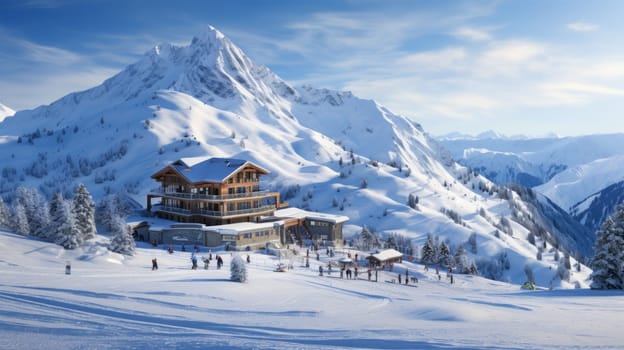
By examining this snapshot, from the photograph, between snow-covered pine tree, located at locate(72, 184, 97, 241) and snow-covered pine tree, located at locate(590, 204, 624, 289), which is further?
snow-covered pine tree, located at locate(72, 184, 97, 241)

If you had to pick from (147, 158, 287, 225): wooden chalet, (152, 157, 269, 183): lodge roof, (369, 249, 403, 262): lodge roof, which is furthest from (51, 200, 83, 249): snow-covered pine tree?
(369, 249, 403, 262): lodge roof

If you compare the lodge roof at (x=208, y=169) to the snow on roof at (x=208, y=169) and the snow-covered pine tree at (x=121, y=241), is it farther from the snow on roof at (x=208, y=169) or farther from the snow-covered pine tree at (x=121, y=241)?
the snow-covered pine tree at (x=121, y=241)

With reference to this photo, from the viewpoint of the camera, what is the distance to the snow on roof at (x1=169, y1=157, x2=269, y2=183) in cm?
6081

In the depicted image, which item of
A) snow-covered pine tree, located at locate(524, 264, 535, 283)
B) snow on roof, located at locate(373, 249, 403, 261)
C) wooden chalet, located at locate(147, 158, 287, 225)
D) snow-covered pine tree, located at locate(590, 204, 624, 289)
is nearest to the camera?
snow-covered pine tree, located at locate(590, 204, 624, 289)

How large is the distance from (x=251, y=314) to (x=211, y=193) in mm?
42536

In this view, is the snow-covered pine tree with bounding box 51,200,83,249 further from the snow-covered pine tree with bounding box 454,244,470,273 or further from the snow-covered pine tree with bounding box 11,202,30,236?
the snow-covered pine tree with bounding box 454,244,470,273

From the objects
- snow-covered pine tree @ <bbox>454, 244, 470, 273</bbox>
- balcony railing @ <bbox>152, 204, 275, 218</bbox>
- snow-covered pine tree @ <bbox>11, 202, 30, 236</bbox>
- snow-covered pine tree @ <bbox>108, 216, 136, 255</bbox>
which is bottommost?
snow-covered pine tree @ <bbox>454, 244, 470, 273</bbox>

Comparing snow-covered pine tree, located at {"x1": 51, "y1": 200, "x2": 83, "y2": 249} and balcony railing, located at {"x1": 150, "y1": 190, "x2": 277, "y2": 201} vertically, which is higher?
balcony railing, located at {"x1": 150, "y1": 190, "x2": 277, "y2": 201}

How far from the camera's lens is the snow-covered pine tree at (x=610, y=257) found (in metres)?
33.3

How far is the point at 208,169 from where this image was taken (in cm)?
6284

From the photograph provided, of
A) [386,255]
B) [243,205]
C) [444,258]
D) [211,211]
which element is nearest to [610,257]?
[386,255]

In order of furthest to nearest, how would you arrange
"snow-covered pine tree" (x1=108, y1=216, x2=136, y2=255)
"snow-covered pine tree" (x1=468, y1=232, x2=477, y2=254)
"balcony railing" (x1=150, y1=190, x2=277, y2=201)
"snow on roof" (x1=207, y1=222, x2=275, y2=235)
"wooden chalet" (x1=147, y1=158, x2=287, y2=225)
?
"snow-covered pine tree" (x1=468, y1=232, x2=477, y2=254)
"wooden chalet" (x1=147, y1=158, x2=287, y2=225)
"balcony railing" (x1=150, y1=190, x2=277, y2=201)
"snow on roof" (x1=207, y1=222, x2=275, y2=235)
"snow-covered pine tree" (x1=108, y1=216, x2=136, y2=255)

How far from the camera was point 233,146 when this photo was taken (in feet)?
534

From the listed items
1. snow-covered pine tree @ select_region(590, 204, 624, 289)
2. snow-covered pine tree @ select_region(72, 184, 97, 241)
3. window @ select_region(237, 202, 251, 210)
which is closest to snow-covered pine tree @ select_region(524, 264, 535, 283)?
snow-covered pine tree @ select_region(590, 204, 624, 289)
